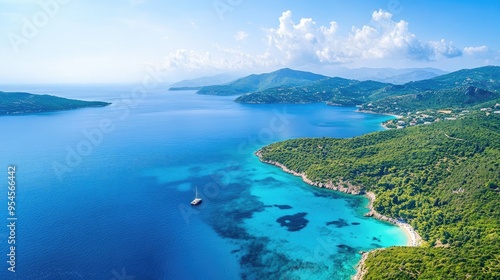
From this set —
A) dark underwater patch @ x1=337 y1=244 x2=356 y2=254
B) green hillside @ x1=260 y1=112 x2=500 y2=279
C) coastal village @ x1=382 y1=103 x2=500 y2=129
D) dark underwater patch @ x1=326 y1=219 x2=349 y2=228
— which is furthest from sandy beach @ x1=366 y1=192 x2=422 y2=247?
coastal village @ x1=382 y1=103 x2=500 y2=129

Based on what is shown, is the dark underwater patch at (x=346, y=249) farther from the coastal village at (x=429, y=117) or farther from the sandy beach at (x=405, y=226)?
the coastal village at (x=429, y=117)

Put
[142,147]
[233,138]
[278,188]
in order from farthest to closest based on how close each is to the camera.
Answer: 1. [233,138]
2. [142,147]
3. [278,188]

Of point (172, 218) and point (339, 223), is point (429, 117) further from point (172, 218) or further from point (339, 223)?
point (172, 218)

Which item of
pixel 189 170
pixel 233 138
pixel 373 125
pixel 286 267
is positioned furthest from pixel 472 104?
pixel 286 267

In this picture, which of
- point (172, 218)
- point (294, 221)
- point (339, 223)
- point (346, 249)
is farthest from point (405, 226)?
point (172, 218)

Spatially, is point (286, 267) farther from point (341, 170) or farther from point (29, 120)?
point (29, 120)
